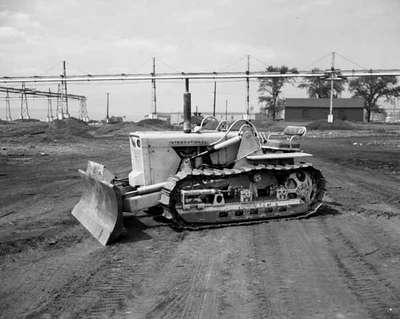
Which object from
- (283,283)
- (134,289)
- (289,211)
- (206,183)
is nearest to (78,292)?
(134,289)

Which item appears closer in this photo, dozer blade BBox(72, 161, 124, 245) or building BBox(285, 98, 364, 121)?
dozer blade BBox(72, 161, 124, 245)

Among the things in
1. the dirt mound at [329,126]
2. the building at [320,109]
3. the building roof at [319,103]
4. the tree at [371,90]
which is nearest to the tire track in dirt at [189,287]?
the dirt mound at [329,126]

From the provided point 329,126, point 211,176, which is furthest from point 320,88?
point 211,176

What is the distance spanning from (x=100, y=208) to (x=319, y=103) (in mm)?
79216

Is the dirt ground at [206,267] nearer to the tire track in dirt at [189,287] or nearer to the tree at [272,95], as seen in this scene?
the tire track in dirt at [189,287]

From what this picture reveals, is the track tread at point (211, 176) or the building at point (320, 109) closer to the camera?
the track tread at point (211, 176)

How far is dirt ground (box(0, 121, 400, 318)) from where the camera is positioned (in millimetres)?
4668

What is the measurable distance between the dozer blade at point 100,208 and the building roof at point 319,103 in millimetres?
77490

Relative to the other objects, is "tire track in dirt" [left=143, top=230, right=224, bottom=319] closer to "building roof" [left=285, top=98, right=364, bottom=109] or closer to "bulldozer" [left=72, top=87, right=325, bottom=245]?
"bulldozer" [left=72, top=87, right=325, bottom=245]

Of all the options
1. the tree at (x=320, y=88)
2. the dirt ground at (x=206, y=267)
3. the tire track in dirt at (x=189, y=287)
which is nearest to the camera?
the tire track in dirt at (x=189, y=287)

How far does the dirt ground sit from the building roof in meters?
75.1

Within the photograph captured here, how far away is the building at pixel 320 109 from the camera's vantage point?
8250 centimetres

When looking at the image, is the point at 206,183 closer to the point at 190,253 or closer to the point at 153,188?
the point at 153,188

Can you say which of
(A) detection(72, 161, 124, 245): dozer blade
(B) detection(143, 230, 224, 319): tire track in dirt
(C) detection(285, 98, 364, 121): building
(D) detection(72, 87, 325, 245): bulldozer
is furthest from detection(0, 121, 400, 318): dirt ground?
(C) detection(285, 98, 364, 121): building
